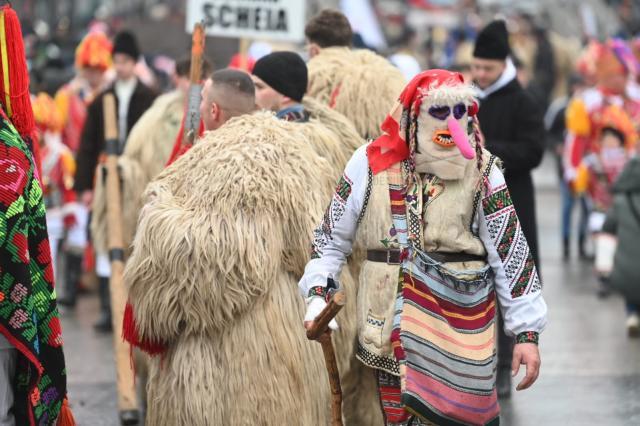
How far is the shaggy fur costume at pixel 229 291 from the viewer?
5109 millimetres

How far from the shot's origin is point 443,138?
4.72 meters

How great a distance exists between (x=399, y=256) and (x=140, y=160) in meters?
3.72

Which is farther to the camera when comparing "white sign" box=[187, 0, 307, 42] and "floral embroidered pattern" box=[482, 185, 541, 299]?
"white sign" box=[187, 0, 307, 42]

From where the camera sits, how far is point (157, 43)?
74.9 ft

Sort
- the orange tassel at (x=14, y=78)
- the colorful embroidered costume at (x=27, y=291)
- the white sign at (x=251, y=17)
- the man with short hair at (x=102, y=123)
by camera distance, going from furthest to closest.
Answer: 1. the man with short hair at (x=102, y=123)
2. the white sign at (x=251, y=17)
3. the orange tassel at (x=14, y=78)
4. the colorful embroidered costume at (x=27, y=291)

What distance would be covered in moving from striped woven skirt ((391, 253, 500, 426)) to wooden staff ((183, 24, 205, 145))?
1.94 meters

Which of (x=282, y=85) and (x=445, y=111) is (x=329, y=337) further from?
(x=282, y=85)

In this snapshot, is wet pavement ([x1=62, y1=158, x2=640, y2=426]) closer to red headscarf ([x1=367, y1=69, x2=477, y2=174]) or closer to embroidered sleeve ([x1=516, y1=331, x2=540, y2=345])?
embroidered sleeve ([x1=516, y1=331, x2=540, y2=345])

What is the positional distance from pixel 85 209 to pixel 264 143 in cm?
663

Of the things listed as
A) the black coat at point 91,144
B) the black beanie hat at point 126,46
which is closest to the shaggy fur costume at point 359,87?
the black coat at point 91,144

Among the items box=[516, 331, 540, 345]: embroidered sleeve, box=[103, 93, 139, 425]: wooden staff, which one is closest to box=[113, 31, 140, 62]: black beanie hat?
box=[103, 93, 139, 425]: wooden staff

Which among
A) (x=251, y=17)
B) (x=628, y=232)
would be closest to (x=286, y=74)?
(x=251, y=17)

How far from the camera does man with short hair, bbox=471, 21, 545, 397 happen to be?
7.80m

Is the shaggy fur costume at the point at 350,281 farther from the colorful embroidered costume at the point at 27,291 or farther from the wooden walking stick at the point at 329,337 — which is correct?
the colorful embroidered costume at the point at 27,291
